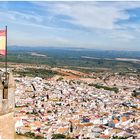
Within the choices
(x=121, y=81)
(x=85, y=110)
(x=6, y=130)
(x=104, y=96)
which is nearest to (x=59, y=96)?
(x=104, y=96)

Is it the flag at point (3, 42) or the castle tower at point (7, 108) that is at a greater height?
the flag at point (3, 42)

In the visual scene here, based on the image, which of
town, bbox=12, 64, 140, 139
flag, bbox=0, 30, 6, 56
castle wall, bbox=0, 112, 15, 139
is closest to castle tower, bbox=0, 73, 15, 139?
castle wall, bbox=0, 112, 15, 139

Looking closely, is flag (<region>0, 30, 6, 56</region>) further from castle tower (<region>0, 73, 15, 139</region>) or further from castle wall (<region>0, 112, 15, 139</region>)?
castle wall (<region>0, 112, 15, 139</region>)

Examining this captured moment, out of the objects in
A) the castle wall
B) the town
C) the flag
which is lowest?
the town

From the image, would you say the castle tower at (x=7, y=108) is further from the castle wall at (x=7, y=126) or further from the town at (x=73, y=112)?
the town at (x=73, y=112)

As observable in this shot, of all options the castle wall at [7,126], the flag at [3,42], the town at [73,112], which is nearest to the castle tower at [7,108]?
the castle wall at [7,126]

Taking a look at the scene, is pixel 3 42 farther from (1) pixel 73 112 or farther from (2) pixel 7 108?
(1) pixel 73 112

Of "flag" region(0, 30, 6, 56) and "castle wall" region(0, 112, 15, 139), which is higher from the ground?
"flag" region(0, 30, 6, 56)

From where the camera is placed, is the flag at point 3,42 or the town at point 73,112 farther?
the town at point 73,112
